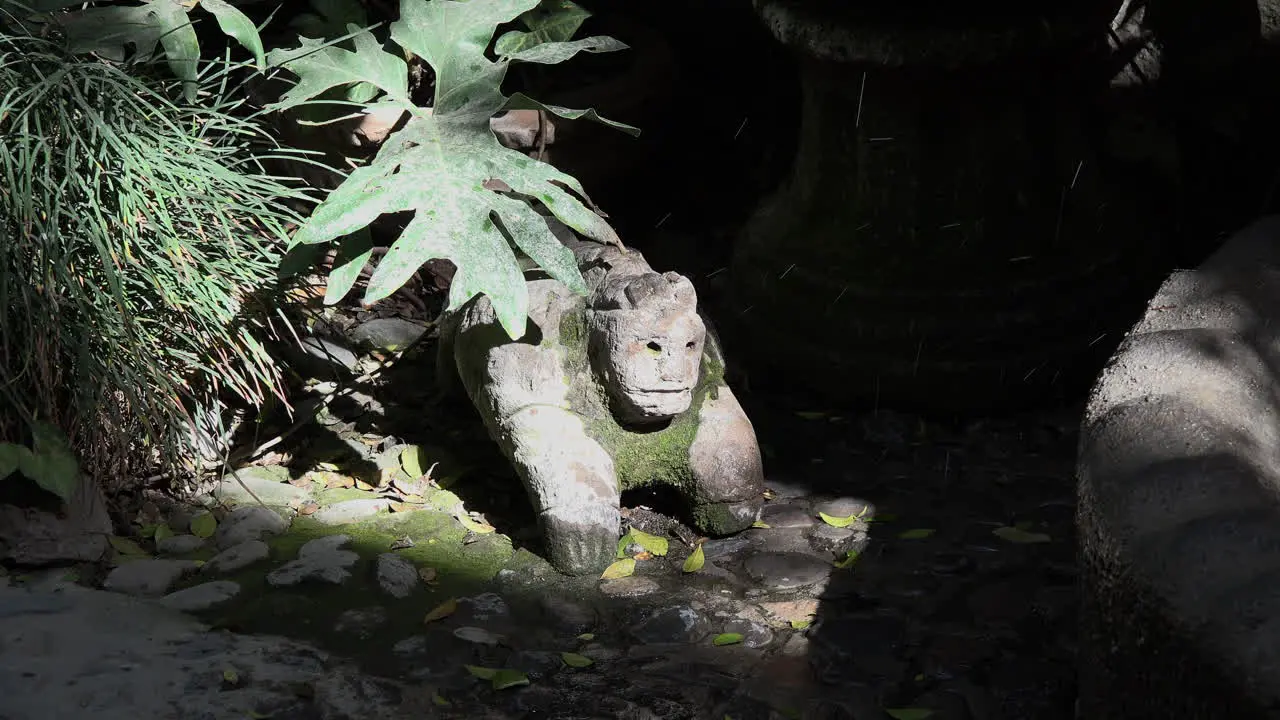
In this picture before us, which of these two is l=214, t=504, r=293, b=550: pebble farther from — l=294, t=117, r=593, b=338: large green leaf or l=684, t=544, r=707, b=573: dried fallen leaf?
l=684, t=544, r=707, b=573: dried fallen leaf

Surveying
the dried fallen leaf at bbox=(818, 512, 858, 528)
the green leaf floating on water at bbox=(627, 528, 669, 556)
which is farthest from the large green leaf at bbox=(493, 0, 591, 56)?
the dried fallen leaf at bbox=(818, 512, 858, 528)

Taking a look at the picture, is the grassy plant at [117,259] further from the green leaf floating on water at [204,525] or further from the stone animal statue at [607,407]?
the stone animal statue at [607,407]

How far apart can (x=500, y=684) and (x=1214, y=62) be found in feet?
8.26

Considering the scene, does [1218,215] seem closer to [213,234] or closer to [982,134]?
[982,134]

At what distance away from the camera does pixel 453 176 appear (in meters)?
2.88

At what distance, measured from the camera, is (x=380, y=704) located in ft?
8.00

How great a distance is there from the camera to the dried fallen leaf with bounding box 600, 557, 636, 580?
2818 millimetres

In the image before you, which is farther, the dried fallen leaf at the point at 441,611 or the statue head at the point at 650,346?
Result: the statue head at the point at 650,346

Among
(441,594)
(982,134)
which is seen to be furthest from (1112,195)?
(441,594)

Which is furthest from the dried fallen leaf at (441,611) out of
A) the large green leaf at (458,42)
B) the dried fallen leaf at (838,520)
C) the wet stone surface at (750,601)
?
the large green leaf at (458,42)

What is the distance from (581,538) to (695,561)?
250 millimetres

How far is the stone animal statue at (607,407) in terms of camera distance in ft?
9.23

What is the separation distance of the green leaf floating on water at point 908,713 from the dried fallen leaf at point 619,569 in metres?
0.64

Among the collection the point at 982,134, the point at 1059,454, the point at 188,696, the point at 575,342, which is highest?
the point at 982,134
